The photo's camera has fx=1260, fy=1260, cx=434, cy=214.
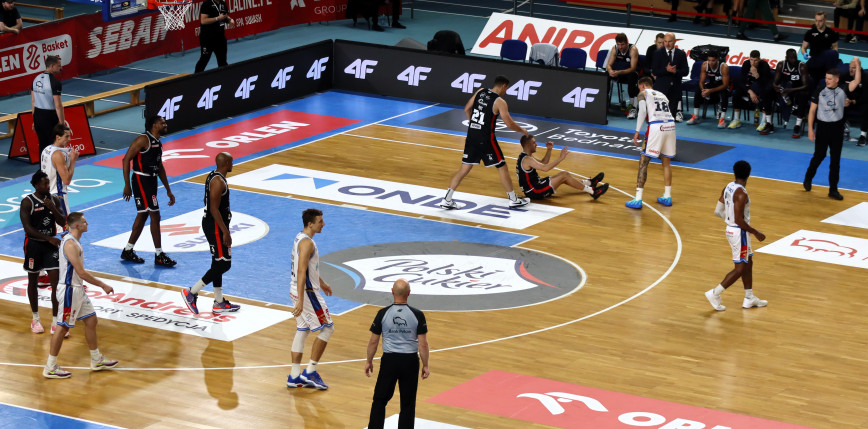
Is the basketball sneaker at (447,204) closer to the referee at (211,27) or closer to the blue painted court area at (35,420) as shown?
the referee at (211,27)

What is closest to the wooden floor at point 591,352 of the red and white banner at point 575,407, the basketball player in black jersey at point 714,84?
the red and white banner at point 575,407

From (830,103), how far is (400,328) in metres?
12.1

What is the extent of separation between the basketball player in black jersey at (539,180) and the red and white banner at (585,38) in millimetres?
8834

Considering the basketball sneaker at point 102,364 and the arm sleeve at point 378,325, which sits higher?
the arm sleeve at point 378,325

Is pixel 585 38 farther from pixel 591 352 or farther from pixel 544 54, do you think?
pixel 591 352

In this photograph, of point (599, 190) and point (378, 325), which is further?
point (599, 190)

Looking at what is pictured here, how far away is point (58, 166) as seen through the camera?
634 inches

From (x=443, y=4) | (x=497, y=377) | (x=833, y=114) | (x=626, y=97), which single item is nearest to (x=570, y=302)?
(x=497, y=377)

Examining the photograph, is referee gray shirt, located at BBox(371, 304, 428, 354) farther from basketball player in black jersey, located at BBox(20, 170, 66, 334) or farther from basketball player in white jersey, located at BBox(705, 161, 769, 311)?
basketball player in white jersey, located at BBox(705, 161, 769, 311)

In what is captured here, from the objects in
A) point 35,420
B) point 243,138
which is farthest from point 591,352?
point 243,138

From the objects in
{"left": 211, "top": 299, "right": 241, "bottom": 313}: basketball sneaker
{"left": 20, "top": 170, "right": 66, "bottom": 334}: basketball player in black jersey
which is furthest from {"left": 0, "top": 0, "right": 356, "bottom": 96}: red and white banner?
{"left": 211, "top": 299, "right": 241, "bottom": 313}: basketball sneaker

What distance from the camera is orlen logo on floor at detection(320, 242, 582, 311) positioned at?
53.4 feet

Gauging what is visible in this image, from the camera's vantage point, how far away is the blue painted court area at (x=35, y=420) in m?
12.2

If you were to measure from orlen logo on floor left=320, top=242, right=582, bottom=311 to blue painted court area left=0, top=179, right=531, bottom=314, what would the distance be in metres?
0.39
